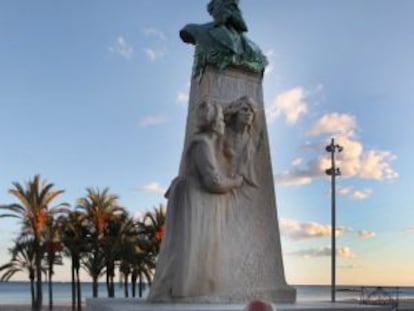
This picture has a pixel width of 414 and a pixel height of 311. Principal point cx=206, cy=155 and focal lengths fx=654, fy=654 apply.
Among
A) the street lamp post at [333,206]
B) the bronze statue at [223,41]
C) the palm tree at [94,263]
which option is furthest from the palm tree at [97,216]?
the bronze statue at [223,41]

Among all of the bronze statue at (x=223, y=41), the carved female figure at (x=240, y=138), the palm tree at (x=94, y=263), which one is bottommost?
the palm tree at (x=94, y=263)

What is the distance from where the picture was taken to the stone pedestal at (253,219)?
34.6 feet

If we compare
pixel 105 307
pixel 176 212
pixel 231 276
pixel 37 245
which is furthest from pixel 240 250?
pixel 37 245

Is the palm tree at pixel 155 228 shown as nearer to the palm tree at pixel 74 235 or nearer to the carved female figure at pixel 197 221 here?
the palm tree at pixel 74 235

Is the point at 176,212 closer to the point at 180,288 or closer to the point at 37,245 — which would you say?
the point at 180,288

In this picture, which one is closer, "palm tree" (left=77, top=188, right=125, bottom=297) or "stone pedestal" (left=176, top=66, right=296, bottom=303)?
"stone pedestal" (left=176, top=66, right=296, bottom=303)

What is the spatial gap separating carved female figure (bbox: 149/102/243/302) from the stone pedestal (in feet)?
1.01

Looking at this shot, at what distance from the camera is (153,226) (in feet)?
129

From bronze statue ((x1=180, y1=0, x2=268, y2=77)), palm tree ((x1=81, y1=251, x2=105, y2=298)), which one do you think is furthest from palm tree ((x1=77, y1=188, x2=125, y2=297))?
bronze statue ((x1=180, y1=0, x2=268, y2=77))

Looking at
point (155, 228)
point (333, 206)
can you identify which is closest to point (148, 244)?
point (155, 228)

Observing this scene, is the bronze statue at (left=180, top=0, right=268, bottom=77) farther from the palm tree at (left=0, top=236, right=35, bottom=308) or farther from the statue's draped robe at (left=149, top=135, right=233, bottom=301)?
the palm tree at (left=0, top=236, right=35, bottom=308)

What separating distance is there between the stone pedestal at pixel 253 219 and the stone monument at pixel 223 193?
2 centimetres

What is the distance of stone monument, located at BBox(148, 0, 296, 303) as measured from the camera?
10.2 m

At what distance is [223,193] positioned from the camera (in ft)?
34.8
